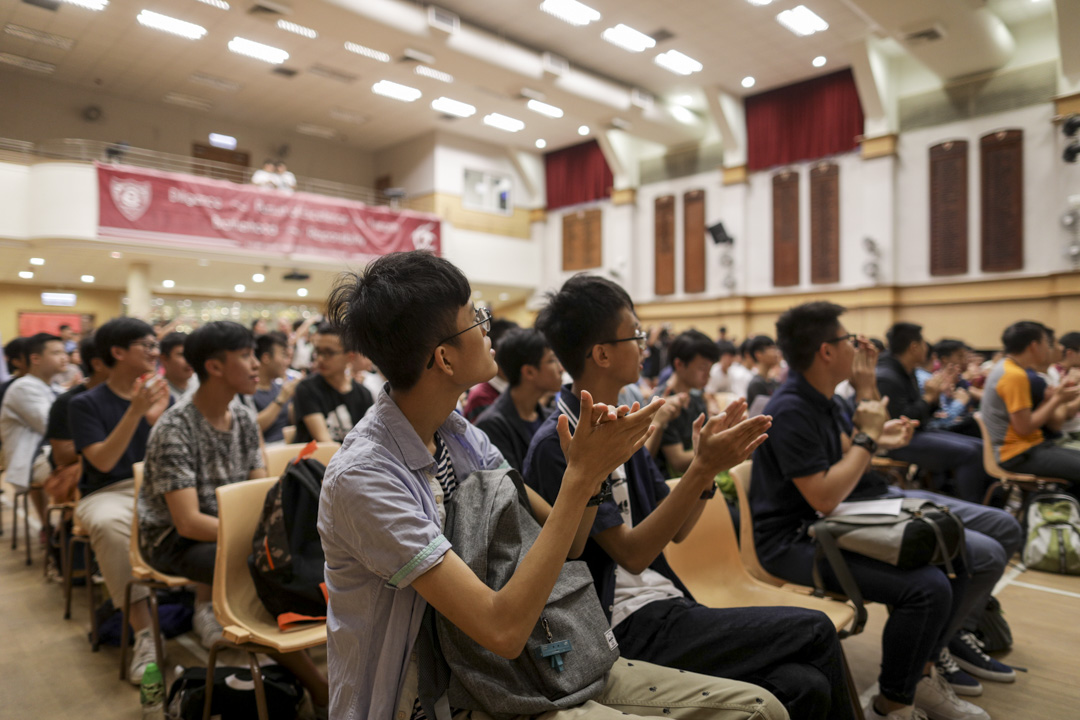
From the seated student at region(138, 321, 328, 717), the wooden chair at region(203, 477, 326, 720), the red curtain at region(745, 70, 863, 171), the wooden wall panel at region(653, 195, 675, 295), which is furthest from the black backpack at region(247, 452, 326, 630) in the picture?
the wooden wall panel at region(653, 195, 675, 295)

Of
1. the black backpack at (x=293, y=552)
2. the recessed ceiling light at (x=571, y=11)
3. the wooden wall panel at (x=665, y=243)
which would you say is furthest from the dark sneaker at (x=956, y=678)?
the wooden wall panel at (x=665, y=243)

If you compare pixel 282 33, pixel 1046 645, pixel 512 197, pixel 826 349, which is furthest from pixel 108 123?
pixel 1046 645

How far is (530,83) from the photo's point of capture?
10.9 m

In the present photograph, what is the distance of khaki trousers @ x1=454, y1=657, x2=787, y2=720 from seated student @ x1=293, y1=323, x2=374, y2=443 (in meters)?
2.60

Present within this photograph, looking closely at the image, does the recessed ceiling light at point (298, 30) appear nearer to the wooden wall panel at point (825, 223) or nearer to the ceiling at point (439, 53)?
the ceiling at point (439, 53)

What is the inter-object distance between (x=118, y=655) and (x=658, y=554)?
8.33ft

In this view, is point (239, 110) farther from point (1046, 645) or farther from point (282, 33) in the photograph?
point (1046, 645)

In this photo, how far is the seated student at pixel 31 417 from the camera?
4.12m

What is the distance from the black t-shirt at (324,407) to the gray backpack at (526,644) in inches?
102

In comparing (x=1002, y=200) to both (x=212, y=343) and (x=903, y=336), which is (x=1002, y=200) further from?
(x=212, y=343)

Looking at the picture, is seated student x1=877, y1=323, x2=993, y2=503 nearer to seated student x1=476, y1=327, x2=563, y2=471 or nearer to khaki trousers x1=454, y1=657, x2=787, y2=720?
seated student x1=476, y1=327, x2=563, y2=471

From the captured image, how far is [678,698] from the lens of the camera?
134cm

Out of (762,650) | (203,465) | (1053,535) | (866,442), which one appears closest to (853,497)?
(866,442)

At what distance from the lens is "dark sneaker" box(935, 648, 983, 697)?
2418 mm
